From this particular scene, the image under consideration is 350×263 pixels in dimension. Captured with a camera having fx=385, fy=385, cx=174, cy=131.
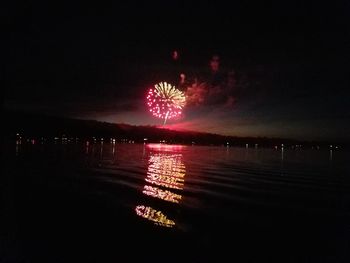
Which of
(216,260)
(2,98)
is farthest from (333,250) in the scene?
(2,98)

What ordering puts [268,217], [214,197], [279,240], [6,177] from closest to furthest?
[279,240], [268,217], [214,197], [6,177]

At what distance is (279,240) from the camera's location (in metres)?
12.6

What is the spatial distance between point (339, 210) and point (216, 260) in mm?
10498

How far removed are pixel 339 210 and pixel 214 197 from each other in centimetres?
608

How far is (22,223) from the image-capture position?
13078mm

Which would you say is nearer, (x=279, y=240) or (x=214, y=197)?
(x=279, y=240)

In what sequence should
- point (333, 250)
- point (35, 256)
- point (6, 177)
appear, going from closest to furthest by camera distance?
point (35, 256) < point (333, 250) < point (6, 177)

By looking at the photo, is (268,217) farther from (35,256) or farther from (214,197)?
(35,256)

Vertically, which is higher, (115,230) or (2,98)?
(2,98)

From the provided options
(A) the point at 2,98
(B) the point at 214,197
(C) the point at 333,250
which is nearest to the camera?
(C) the point at 333,250

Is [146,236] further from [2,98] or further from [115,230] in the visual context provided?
[2,98]

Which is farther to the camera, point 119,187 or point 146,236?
point 119,187

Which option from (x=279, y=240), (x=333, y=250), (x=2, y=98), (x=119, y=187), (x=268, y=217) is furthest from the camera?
(x=2, y=98)

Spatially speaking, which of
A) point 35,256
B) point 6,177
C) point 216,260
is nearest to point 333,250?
point 216,260
